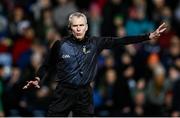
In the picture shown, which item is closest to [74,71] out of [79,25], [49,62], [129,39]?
[49,62]

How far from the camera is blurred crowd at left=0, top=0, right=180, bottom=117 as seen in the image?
1330 cm

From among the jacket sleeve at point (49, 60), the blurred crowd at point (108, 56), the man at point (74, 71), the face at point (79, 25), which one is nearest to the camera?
Answer: the face at point (79, 25)

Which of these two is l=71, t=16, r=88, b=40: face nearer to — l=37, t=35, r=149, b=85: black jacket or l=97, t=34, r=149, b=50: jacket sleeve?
l=37, t=35, r=149, b=85: black jacket

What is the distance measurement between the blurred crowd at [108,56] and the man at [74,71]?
388 centimetres

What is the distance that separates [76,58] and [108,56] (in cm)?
548

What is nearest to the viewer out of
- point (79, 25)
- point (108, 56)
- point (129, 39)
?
point (79, 25)

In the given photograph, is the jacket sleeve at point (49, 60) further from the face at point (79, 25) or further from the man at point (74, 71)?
the face at point (79, 25)

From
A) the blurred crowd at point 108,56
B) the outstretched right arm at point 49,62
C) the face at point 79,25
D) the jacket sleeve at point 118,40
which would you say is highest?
the face at point 79,25

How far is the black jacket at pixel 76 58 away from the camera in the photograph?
8352 millimetres

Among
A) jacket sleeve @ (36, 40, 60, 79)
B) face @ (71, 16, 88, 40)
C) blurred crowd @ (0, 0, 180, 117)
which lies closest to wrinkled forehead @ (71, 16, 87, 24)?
face @ (71, 16, 88, 40)

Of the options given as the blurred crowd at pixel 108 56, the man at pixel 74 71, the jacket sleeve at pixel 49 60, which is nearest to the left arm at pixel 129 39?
the man at pixel 74 71

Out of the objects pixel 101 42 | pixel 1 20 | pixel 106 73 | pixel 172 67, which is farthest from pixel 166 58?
pixel 101 42

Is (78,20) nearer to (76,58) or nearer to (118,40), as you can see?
(76,58)

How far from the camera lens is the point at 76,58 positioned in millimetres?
8391
